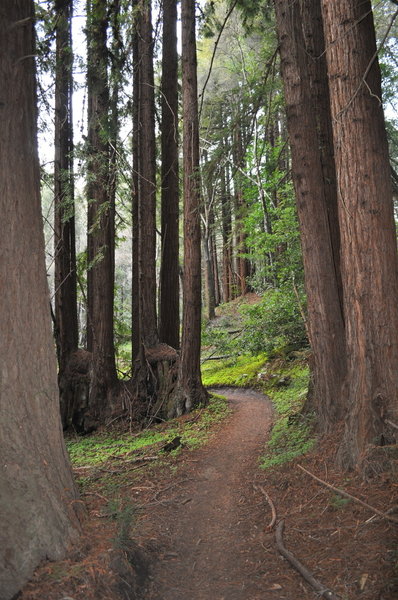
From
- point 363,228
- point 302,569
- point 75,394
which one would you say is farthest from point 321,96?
point 75,394

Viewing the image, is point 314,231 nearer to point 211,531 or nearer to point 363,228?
point 363,228

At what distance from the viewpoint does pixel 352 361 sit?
4.69 metres

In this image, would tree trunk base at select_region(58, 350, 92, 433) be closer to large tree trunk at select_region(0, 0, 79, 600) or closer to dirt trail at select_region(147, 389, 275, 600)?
dirt trail at select_region(147, 389, 275, 600)

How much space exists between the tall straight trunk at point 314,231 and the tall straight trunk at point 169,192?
236 inches

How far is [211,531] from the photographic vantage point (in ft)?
14.8

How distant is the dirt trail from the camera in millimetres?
3469

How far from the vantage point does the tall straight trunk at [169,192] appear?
11.9 m

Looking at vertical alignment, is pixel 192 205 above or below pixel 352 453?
above

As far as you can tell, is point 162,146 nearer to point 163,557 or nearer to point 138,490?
point 138,490

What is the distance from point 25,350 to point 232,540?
8.75 feet

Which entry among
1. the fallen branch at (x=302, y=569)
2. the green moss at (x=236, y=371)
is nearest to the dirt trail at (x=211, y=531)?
the fallen branch at (x=302, y=569)

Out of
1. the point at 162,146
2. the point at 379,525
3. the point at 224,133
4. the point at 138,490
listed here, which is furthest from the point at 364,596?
the point at 162,146

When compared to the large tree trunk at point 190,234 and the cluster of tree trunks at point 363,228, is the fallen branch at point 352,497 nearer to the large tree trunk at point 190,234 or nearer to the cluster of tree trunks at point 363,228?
the cluster of tree trunks at point 363,228

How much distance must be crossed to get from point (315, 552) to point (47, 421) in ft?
7.89
